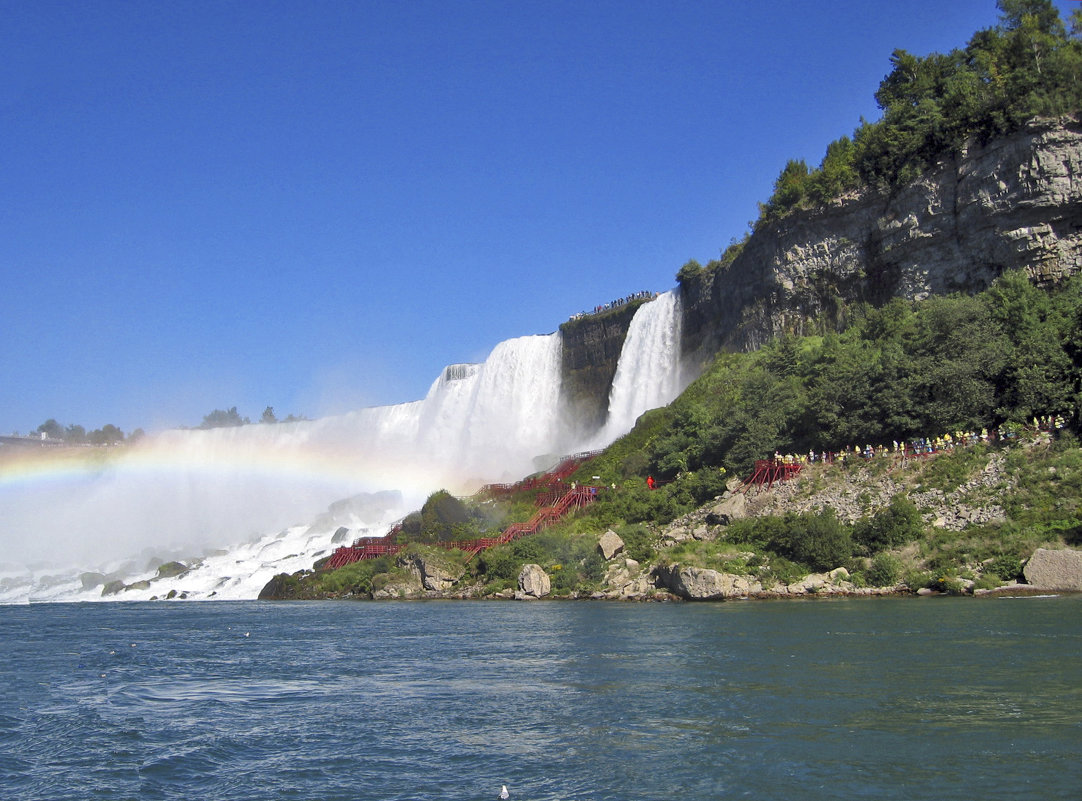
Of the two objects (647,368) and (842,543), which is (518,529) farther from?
(647,368)

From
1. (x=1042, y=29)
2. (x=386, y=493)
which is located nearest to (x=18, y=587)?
(x=386, y=493)

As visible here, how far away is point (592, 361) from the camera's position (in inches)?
2778

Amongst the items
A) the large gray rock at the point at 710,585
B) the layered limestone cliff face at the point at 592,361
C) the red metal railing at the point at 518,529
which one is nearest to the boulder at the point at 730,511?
the large gray rock at the point at 710,585

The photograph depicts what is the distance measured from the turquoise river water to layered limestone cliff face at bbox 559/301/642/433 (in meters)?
43.7

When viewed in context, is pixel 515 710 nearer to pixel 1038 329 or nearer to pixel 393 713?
pixel 393 713

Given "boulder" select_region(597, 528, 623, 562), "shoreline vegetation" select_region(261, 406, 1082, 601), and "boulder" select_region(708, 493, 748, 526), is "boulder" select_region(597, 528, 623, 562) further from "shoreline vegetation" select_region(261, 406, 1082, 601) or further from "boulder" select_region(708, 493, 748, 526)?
"boulder" select_region(708, 493, 748, 526)

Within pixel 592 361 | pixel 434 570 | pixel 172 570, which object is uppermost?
pixel 592 361

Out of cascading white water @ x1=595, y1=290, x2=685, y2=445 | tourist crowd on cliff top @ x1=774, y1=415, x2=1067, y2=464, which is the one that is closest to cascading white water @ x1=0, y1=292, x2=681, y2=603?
cascading white water @ x1=595, y1=290, x2=685, y2=445

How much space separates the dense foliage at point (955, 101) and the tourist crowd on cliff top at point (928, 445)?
1578 centimetres

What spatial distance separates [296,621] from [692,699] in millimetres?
20020

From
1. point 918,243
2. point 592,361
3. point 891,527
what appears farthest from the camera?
point 592,361

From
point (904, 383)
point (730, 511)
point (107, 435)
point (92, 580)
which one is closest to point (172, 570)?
point (92, 580)

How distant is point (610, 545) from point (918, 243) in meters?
22.1

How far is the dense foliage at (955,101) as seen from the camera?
143 feet
